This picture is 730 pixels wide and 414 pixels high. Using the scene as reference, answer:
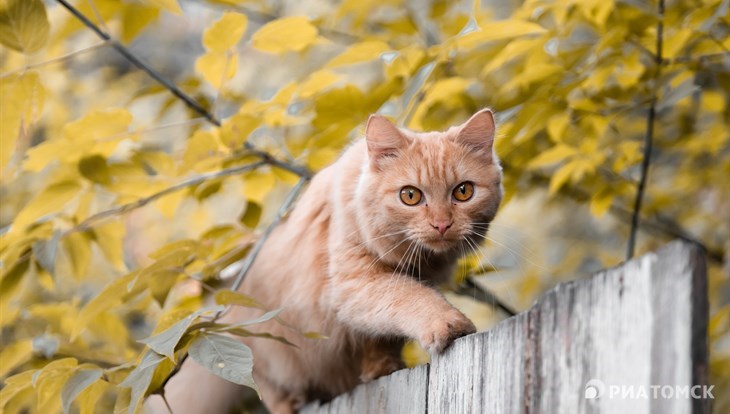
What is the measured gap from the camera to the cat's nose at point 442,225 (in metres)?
1.52

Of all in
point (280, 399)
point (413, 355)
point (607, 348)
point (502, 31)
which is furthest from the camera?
point (413, 355)

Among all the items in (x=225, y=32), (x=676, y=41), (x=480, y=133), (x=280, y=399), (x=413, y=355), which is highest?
(x=225, y=32)

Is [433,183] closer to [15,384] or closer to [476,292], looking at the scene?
[476,292]

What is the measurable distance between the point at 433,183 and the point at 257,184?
2.14ft

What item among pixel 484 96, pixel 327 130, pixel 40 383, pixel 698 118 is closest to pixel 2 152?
pixel 40 383

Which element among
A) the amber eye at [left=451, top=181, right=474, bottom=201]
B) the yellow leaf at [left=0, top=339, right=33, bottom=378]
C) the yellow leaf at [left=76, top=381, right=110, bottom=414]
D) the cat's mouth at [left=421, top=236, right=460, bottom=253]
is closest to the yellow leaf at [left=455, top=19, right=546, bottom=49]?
the amber eye at [left=451, top=181, right=474, bottom=201]

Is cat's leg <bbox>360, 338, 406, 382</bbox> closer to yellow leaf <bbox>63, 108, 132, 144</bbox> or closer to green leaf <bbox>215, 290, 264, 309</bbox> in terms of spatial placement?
green leaf <bbox>215, 290, 264, 309</bbox>

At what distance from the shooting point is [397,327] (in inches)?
59.6

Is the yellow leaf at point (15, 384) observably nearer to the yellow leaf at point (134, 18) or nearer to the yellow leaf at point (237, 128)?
the yellow leaf at point (237, 128)

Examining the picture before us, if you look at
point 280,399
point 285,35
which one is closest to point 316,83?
point 285,35

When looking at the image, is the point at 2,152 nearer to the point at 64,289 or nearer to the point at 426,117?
the point at 426,117

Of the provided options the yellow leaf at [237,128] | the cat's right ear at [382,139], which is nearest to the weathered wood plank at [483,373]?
the cat's right ear at [382,139]

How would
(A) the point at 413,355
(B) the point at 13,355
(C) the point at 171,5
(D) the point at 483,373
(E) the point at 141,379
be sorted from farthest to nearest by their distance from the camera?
(A) the point at 413,355 < (B) the point at 13,355 < (C) the point at 171,5 < (E) the point at 141,379 < (D) the point at 483,373

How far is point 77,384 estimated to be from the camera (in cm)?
134
